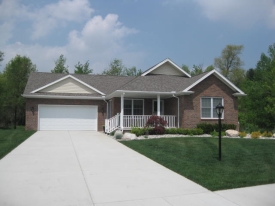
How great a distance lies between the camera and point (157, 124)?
1753 cm

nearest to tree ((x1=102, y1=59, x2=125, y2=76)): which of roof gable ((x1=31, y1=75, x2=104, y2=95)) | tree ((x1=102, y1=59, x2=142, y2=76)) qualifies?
tree ((x1=102, y1=59, x2=142, y2=76))

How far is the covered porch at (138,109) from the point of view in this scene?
18.7 metres

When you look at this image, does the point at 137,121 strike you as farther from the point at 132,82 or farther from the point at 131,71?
the point at 131,71

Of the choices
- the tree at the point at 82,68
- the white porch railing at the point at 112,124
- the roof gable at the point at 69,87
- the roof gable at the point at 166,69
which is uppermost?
the tree at the point at 82,68

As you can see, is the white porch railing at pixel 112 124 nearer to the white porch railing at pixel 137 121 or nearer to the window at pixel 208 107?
the white porch railing at pixel 137 121

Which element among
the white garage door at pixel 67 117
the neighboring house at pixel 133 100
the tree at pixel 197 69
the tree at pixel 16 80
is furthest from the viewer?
the tree at pixel 197 69

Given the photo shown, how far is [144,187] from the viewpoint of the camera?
245 inches

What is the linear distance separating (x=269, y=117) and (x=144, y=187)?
100ft

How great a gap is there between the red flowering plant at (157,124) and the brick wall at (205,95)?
1.73m

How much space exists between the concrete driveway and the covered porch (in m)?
8.90

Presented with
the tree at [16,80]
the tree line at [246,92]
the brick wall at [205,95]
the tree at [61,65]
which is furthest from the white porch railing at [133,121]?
the tree at [61,65]

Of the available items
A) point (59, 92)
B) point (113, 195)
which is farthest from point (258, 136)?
point (59, 92)

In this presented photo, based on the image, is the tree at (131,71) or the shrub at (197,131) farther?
the tree at (131,71)

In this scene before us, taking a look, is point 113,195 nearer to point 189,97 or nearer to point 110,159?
point 110,159
